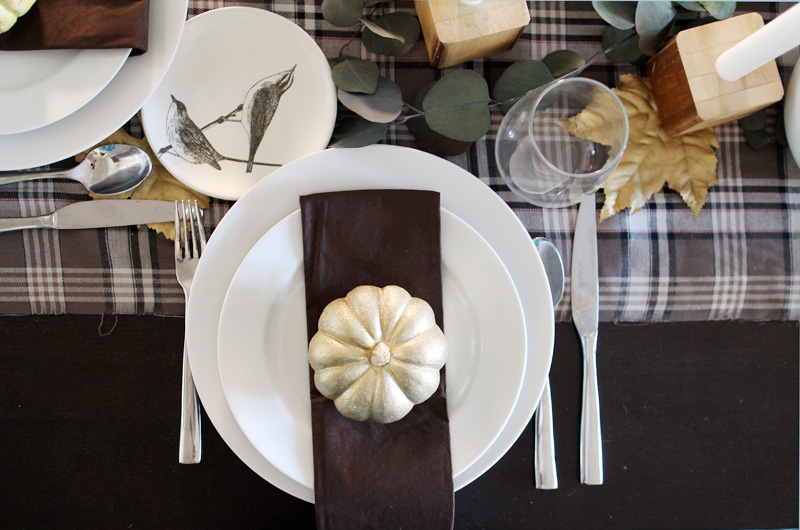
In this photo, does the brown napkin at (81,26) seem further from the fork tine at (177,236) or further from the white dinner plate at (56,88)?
the fork tine at (177,236)

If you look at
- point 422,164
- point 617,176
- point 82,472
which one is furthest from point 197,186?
point 617,176

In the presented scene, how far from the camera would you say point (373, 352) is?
0.54 m

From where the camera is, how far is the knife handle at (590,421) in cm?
71

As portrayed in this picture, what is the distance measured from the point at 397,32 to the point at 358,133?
153mm

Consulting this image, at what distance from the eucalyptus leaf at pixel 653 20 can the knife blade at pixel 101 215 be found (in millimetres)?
619

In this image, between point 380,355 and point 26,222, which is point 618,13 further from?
point 26,222

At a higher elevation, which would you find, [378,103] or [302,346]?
[378,103]

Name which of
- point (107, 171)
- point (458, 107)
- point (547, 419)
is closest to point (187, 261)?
point (107, 171)

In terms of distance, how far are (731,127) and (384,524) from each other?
26.7 inches

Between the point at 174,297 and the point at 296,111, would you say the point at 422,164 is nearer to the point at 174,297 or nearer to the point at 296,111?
the point at 296,111

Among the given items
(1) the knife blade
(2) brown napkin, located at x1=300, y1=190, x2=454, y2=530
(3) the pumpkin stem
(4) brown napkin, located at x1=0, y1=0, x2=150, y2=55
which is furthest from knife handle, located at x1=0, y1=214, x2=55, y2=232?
(3) the pumpkin stem

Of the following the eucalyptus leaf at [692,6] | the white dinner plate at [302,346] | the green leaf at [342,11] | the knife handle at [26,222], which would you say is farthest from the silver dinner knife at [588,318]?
the knife handle at [26,222]

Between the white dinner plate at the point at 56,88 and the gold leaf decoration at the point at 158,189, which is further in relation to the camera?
the gold leaf decoration at the point at 158,189

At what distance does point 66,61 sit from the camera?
562 millimetres
